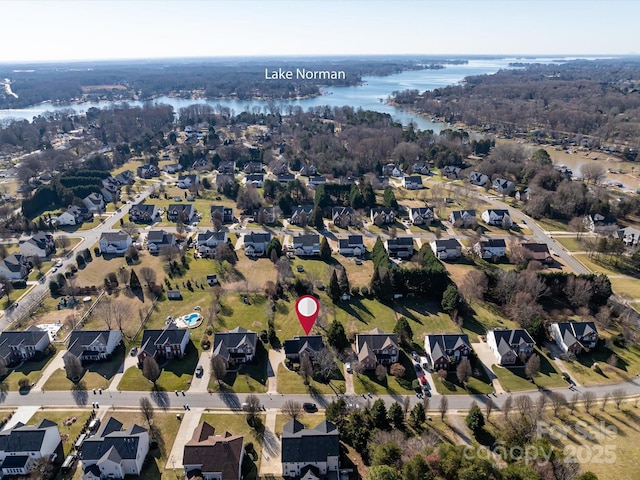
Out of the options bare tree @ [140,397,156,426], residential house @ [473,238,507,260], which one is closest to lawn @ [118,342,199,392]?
bare tree @ [140,397,156,426]

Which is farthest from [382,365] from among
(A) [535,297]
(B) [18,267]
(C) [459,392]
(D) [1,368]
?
(B) [18,267]

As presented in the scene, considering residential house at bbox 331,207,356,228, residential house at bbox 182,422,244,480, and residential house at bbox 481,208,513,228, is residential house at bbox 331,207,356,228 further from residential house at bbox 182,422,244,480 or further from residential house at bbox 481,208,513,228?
residential house at bbox 182,422,244,480

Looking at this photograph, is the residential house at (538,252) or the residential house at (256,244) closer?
the residential house at (538,252)

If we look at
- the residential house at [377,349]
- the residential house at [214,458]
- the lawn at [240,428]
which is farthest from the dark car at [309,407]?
the residential house at [214,458]

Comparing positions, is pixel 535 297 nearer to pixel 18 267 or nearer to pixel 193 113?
pixel 18 267

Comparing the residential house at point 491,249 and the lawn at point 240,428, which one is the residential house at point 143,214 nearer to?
the lawn at point 240,428

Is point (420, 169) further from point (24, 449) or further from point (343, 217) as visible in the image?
point (24, 449)

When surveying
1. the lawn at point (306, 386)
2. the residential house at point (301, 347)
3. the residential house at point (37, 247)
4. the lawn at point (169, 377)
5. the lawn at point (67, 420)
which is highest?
the residential house at point (37, 247)
